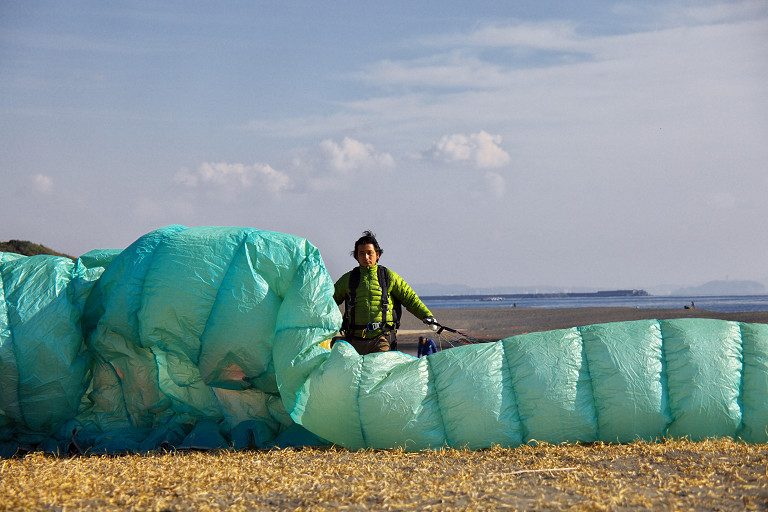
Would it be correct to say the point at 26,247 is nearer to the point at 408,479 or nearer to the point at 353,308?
the point at 353,308

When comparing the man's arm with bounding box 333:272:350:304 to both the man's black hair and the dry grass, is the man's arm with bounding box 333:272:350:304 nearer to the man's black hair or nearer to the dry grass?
the man's black hair

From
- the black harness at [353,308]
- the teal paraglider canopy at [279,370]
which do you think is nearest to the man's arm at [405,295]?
the black harness at [353,308]

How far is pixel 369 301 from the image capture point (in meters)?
6.03

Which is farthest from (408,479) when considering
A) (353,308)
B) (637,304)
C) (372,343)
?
(637,304)

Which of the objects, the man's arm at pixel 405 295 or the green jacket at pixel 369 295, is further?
the man's arm at pixel 405 295

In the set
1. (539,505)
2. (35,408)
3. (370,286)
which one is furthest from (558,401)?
(35,408)

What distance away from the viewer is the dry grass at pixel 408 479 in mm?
3613

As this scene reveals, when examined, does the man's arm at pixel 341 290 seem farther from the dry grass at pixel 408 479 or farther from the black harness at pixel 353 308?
the dry grass at pixel 408 479

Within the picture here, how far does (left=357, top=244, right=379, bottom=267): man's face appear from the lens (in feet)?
20.0

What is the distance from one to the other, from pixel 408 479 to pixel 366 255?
2408mm

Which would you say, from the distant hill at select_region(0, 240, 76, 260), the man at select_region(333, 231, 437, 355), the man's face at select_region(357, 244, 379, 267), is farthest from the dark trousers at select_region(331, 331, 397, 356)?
the distant hill at select_region(0, 240, 76, 260)

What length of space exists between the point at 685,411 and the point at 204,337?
3372 mm

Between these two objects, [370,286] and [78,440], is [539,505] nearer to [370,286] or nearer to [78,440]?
[370,286]

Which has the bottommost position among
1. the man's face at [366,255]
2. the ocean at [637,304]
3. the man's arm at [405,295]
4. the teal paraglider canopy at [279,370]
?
the ocean at [637,304]
